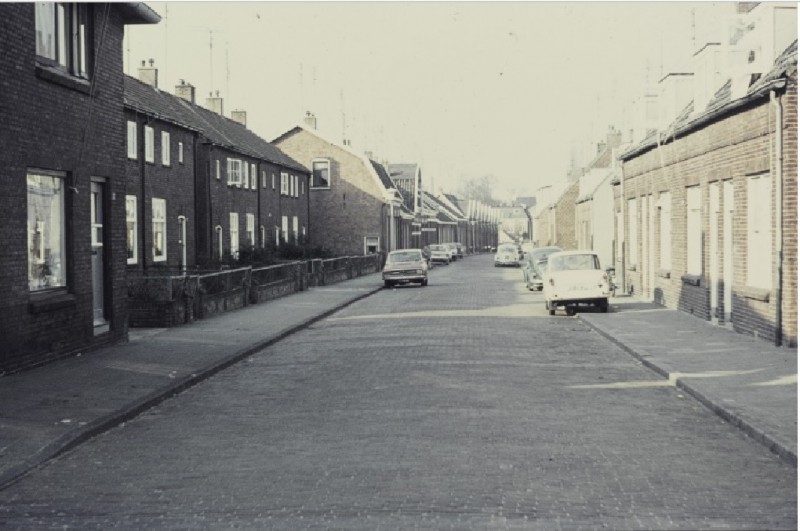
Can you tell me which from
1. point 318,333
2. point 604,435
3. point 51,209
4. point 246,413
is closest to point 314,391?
point 246,413

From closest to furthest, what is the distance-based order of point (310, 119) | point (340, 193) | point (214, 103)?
1. point (214, 103)
2. point (340, 193)
3. point (310, 119)

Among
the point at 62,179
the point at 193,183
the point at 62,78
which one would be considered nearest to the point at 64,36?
the point at 62,78

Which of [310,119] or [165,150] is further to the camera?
[310,119]

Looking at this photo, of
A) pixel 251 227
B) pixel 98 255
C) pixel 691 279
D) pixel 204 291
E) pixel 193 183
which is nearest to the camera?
pixel 98 255

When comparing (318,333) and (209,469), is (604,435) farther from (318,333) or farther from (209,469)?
(318,333)

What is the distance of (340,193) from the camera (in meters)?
66.3

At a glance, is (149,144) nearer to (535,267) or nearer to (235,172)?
(235,172)

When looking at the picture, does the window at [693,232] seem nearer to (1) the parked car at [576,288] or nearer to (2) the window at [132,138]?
(1) the parked car at [576,288]

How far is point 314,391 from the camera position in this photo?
479 inches

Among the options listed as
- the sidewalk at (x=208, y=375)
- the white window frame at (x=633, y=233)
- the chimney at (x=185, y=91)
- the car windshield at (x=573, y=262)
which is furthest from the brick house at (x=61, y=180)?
the chimney at (x=185, y=91)

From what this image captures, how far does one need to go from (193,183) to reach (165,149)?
3.42 metres

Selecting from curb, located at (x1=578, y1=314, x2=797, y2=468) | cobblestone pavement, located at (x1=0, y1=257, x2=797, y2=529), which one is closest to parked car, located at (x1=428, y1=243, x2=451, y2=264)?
curb, located at (x1=578, y1=314, x2=797, y2=468)

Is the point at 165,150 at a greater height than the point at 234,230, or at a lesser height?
greater

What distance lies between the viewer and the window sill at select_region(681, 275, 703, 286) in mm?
21538
